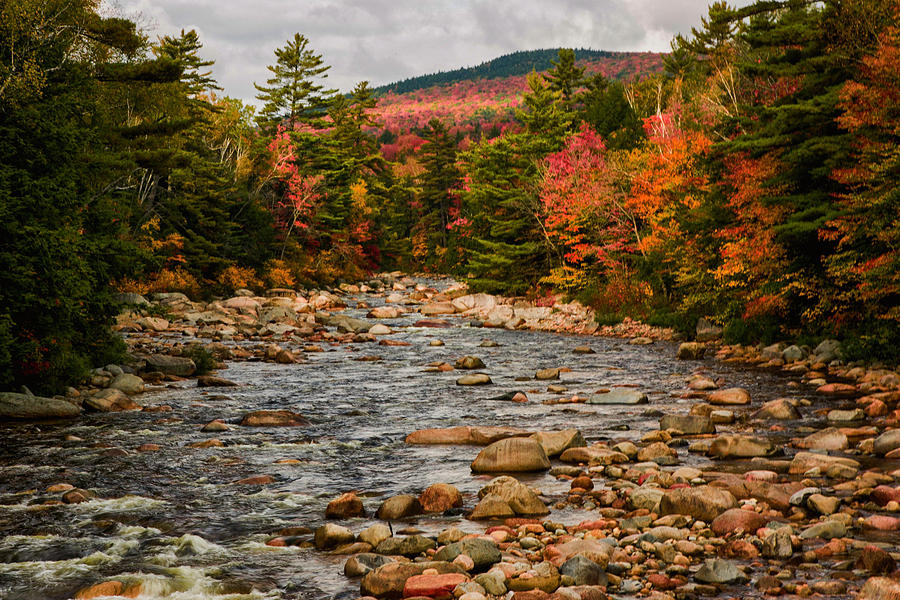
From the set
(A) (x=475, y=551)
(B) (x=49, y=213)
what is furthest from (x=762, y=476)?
(B) (x=49, y=213)

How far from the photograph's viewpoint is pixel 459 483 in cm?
914

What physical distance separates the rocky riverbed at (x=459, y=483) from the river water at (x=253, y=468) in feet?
0.14

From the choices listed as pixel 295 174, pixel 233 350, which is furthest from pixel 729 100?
pixel 295 174

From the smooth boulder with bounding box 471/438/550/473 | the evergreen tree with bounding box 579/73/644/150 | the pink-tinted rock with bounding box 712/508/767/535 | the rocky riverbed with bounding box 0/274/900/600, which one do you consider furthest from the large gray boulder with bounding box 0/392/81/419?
the evergreen tree with bounding box 579/73/644/150

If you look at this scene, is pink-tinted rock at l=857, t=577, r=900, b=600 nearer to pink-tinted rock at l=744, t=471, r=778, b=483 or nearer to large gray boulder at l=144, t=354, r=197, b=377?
pink-tinted rock at l=744, t=471, r=778, b=483

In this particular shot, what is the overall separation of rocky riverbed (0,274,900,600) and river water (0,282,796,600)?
0.14 ft

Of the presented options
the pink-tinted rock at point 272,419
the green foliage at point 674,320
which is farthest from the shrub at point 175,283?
the pink-tinted rock at point 272,419

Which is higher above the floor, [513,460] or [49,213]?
[49,213]

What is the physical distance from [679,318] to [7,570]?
23068mm

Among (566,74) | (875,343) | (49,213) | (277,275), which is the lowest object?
(875,343)

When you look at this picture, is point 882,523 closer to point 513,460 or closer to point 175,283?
point 513,460

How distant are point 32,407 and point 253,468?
230 inches

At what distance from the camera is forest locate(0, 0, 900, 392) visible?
1389 centimetres

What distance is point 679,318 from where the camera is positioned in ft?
84.6
